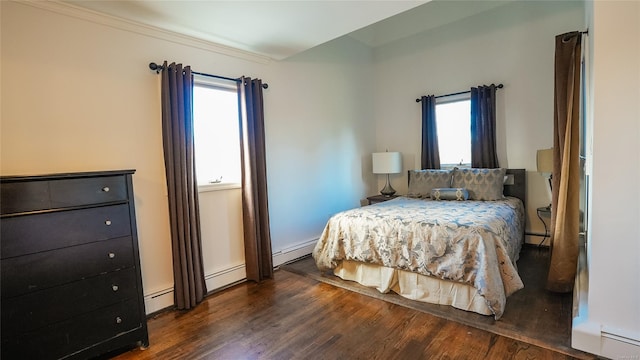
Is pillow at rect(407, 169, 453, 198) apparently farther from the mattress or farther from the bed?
the mattress

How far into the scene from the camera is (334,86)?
429 cm

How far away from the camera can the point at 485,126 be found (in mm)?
3916

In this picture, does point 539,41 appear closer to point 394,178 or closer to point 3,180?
point 394,178

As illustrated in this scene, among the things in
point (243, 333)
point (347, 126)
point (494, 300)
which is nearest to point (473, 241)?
point (494, 300)

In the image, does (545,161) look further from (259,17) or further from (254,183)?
(259,17)

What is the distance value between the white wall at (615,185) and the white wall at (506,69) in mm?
2210

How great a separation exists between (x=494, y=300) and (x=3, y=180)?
294 centimetres

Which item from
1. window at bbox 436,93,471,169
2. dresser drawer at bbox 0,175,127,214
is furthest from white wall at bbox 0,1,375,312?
window at bbox 436,93,471,169

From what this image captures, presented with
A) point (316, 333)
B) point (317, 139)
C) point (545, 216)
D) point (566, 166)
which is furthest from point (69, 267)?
point (545, 216)

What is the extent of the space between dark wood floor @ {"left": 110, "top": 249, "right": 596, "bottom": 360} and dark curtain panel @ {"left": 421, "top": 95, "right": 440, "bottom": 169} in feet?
7.91

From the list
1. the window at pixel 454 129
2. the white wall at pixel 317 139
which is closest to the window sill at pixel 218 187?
the white wall at pixel 317 139

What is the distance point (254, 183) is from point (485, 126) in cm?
292

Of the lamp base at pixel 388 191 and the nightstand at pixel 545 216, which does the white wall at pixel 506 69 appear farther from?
the lamp base at pixel 388 191

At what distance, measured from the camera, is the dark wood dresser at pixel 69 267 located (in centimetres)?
163
